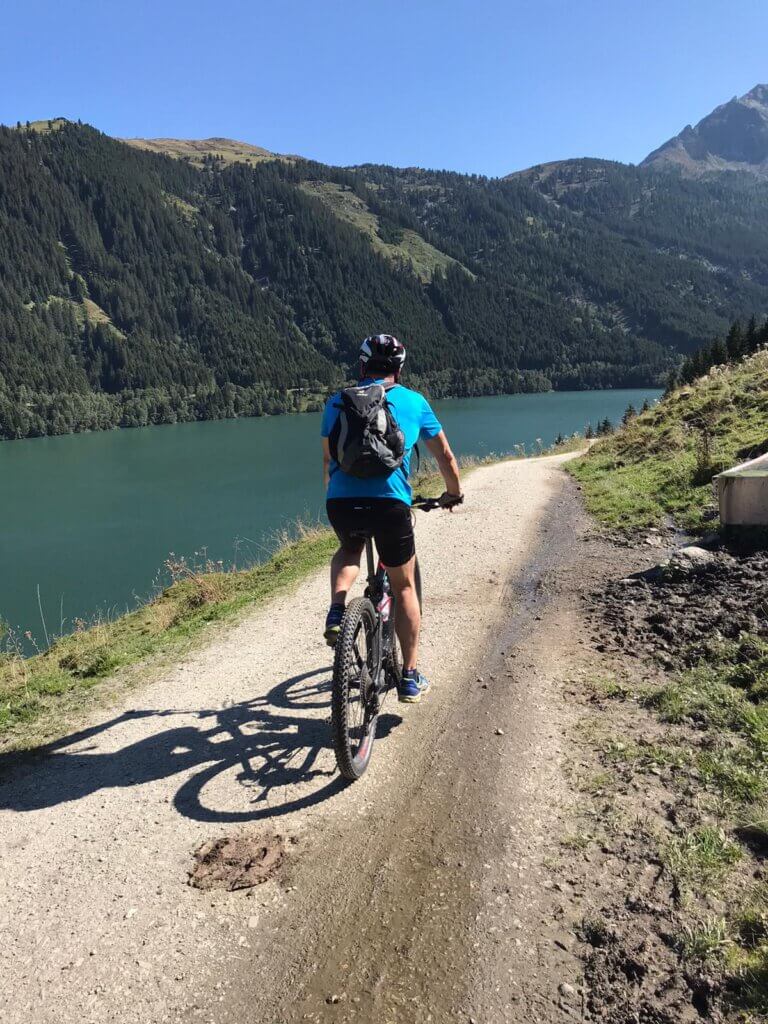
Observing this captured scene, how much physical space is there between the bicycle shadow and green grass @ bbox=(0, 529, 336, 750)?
1.77 ft

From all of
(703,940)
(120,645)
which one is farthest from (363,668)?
(120,645)

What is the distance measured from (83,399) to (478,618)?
539 feet

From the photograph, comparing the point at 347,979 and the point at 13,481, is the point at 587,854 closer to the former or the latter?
the point at 347,979

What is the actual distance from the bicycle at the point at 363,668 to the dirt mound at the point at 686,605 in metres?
2.45

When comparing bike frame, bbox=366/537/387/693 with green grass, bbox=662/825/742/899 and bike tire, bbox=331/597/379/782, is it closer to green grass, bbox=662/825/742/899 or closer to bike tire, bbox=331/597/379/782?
bike tire, bbox=331/597/379/782

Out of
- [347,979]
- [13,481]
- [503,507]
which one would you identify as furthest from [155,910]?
[13,481]

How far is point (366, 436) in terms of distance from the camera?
3.73m

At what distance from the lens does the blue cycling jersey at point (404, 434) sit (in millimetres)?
3896

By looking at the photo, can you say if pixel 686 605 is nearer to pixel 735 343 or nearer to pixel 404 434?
pixel 404 434

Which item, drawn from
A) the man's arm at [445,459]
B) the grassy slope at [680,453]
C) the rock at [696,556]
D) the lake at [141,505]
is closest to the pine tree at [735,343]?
the lake at [141,505]

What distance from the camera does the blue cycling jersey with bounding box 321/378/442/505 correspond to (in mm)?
3896

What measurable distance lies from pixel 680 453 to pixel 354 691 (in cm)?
1289

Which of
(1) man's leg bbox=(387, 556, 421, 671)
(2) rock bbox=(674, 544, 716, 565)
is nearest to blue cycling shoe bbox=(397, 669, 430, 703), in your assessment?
(1) man's leg bbox=(387, 556, 421, 671)

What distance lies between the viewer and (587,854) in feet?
10.00
